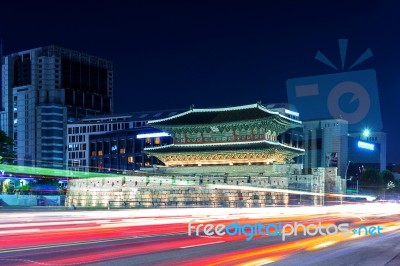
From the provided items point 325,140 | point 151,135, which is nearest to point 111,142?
point 151,135

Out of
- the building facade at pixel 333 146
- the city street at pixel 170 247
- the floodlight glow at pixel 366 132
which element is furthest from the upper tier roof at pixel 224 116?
the floodlight glow at pixel 366 132

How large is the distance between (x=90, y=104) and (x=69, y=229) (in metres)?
123

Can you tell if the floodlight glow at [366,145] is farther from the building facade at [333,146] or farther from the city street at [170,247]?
the city street at [170,247]

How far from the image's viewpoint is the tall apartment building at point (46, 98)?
12044cm

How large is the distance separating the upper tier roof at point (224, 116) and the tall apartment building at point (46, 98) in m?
60.1

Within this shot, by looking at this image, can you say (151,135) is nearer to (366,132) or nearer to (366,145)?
(366,145)

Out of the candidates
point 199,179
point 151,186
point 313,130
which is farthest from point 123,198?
point 313,130

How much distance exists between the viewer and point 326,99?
65062mm

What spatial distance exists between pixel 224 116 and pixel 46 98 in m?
Answer: 77.5

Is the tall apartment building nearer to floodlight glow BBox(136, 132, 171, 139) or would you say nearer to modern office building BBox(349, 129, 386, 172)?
floodlight glow BBox(136, 132, 171, 139)

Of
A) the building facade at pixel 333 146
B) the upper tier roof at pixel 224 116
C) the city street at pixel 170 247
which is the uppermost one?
the upper tier roof at pixel 224 116

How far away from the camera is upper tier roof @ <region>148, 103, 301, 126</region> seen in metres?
57.7

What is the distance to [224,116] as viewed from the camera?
199ft

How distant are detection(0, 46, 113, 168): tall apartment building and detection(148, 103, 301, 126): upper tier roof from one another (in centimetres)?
6008
